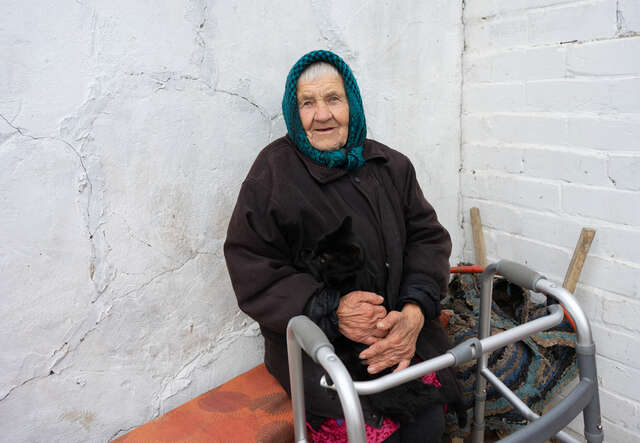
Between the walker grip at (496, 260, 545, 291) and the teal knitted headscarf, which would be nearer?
the walker grip at (496, 260, 545, 291)

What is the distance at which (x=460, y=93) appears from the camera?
2.34 metres

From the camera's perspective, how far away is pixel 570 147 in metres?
1.93

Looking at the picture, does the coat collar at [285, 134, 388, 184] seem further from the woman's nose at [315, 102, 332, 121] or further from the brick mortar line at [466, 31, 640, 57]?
the brick mortar line at [466, 31, 640, 57]

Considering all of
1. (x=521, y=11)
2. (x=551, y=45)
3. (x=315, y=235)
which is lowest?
(x=315, y=235)

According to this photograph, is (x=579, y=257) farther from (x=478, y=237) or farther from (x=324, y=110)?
(x=324, y=110)

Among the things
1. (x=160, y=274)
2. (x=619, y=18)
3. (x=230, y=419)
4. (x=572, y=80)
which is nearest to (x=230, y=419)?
(x=230, y=419)

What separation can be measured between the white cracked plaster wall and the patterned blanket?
2.67 ft

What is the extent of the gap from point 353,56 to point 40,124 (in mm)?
1191

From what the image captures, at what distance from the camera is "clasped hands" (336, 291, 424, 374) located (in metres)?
1.38

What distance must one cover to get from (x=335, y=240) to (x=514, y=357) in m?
0.95

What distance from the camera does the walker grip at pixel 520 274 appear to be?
50.3 inches

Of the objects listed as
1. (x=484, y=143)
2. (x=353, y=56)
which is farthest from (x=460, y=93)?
(x=353, y=56)

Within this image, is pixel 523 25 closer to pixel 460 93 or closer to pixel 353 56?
pixel 460 93

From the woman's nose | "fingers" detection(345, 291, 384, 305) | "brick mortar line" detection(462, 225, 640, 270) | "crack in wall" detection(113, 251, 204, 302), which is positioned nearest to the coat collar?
the woman's nose
